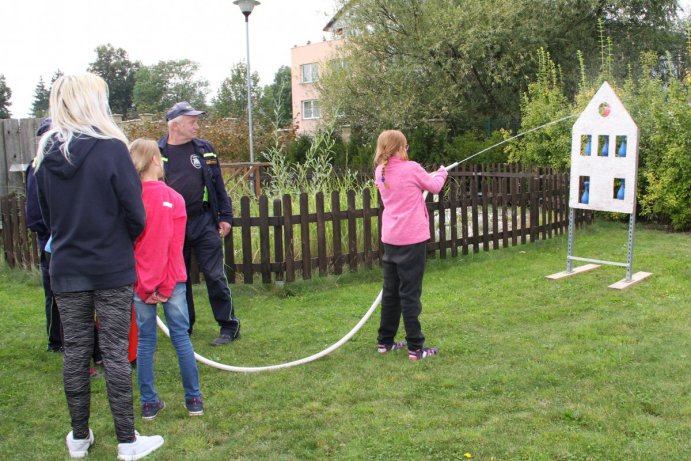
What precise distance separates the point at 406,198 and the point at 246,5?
1057cm

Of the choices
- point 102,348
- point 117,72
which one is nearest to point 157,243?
point 102,348

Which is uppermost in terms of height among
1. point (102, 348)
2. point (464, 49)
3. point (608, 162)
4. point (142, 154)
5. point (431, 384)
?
point (464, 49)

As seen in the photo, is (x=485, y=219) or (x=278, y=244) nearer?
(x=278, y=244)

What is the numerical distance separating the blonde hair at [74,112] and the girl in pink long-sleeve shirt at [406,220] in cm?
220

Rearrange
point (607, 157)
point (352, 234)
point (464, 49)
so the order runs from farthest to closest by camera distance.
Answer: point (464, 49) < point (352, 234) < point (607, 157)

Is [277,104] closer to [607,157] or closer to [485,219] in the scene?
[485,219]

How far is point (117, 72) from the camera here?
93.6 meters

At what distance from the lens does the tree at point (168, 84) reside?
85.6 metres

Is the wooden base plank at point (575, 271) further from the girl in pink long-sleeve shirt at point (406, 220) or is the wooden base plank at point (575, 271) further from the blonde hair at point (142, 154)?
the blonde hair at point (142, 154)

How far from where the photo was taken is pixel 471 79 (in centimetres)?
2089

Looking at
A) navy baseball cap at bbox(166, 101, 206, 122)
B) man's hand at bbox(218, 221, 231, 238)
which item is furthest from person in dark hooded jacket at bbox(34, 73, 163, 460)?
man's hand at bbox(218, 221, 231, 238)

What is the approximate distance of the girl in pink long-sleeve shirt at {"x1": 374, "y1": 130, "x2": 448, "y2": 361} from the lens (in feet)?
15.8

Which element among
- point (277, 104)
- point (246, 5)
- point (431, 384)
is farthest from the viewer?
point (246, 5)

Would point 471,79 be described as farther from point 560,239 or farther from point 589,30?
point 560,239
